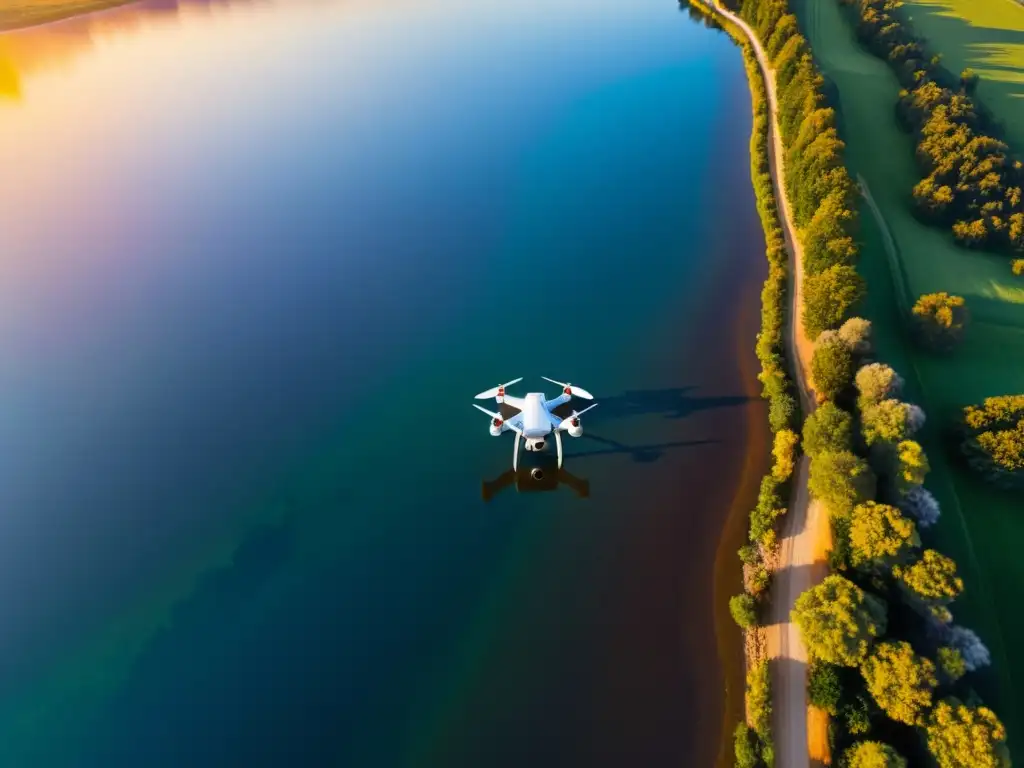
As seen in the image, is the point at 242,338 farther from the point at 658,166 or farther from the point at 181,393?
the point at 658,166

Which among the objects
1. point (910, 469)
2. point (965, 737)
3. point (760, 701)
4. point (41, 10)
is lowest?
point (965, 737)

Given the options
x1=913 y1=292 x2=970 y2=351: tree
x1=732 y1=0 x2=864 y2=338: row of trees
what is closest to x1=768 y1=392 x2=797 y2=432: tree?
x1=732 y1=0 x2=864 y2=338: row of trees

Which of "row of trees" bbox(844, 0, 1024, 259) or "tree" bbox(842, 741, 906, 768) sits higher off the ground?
"row of trees" bbox(844, 0, 1024, 259)

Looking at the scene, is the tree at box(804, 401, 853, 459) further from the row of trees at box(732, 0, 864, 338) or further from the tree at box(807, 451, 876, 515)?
the row of trees at box(732, 0, 864, 338)

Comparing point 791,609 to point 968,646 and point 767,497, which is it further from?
point 968,646

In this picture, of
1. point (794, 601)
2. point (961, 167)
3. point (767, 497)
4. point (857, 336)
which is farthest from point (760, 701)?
point (961, 167)

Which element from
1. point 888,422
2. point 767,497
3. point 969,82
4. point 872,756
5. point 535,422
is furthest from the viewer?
point 969,82

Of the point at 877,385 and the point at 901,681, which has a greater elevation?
the point at 877,385

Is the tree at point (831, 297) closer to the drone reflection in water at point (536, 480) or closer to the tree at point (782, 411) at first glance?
the tree at point (782, 411)
